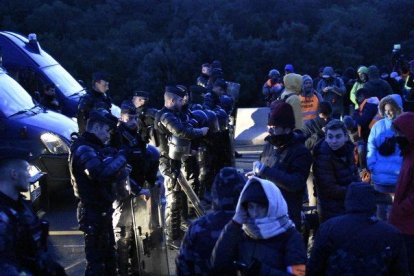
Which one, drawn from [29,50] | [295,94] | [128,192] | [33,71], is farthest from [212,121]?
[29,50]

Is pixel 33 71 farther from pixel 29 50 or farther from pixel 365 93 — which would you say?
pixel 365 93

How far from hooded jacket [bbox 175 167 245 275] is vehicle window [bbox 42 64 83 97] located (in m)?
8.93

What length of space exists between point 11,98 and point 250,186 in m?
7.35

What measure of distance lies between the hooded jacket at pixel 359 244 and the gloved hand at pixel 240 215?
0.72 meters

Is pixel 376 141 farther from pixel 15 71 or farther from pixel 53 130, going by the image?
pixel 15 71

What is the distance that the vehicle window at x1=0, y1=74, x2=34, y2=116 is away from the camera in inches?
399

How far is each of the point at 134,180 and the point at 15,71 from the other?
696 centimetres

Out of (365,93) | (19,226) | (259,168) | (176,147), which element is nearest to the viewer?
(19,226)

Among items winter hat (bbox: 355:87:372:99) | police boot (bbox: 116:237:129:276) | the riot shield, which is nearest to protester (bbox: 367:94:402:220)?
the riot shield

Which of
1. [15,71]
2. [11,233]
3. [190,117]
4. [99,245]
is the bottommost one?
[99,245]

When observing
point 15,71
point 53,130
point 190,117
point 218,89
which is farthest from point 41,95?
point 190,117

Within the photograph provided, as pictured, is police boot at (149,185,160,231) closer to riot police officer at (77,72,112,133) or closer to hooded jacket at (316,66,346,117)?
riot police officer at (77,72,112,133)

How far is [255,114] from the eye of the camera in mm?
16234

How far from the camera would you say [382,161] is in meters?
6.80
